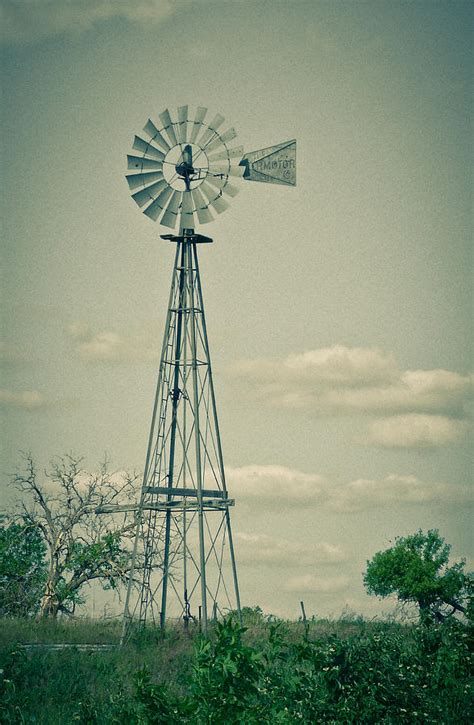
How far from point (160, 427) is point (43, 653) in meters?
6.30

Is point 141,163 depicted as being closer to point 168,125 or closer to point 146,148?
point 146,148

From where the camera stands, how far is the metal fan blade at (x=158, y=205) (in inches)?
923

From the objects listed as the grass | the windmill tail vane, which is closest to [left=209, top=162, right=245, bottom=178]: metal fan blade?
the windmill tail vane

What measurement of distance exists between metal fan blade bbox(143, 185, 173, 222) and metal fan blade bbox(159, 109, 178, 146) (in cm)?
131

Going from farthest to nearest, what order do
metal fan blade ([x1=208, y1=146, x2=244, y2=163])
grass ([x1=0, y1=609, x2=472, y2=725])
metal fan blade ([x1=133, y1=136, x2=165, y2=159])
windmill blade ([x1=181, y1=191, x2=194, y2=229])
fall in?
metal fan blade ([x1=133, y1=136, x2=165, y2=159]) → metal fan blade ([x1=208, y1=146, x2=244, y2=163]) → windmill blade ([x1=181, y1=191, x2=194, y2=229]) → grass ([x1=0, y1=609, x2=472, y2=725])

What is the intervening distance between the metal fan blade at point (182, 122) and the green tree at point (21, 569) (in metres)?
14.7

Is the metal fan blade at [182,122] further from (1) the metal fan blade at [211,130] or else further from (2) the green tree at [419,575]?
(2) the green tree at [419,575]

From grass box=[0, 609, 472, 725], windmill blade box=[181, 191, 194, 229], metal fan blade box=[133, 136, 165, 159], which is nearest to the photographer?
grass box=[0, 609, 472, 725]

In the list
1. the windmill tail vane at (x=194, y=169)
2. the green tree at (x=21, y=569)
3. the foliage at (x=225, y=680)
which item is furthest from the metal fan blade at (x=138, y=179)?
the foliage at (x=225, y=680)

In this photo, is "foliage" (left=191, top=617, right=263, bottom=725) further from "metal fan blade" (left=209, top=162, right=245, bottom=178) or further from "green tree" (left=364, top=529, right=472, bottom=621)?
"green tree" (left=364, top=529, right=472, bottom=621)

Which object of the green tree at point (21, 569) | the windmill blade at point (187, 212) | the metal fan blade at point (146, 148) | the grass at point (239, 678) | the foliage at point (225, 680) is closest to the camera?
the foliage at point (225, 680)

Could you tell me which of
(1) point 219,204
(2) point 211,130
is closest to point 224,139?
(2) point 211,130

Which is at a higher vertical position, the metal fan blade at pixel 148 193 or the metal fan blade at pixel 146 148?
the metal fan blade at pixel 146 148

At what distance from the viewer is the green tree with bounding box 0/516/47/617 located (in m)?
29.7
